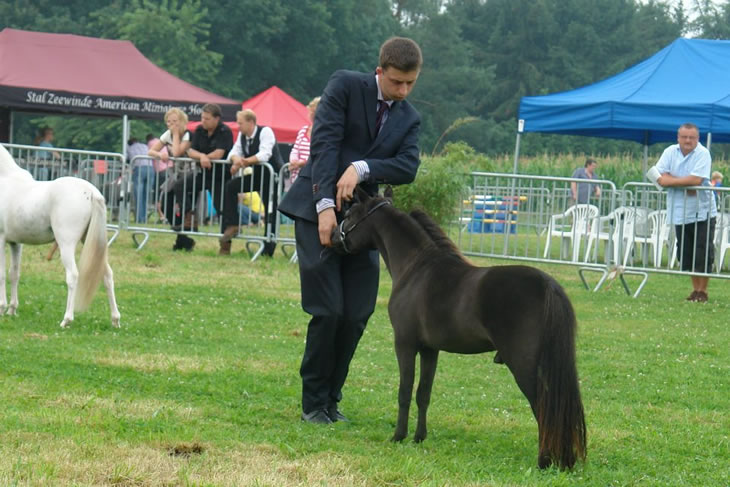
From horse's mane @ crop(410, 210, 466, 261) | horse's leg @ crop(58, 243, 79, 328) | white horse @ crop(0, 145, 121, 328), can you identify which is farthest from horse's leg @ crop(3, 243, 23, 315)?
horse's mane @ crop(410, 210, 466, 261)

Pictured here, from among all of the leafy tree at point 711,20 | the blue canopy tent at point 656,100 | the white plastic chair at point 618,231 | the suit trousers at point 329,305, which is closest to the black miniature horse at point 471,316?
the suit trousers at point 329,305

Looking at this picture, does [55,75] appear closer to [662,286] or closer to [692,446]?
[662,286]

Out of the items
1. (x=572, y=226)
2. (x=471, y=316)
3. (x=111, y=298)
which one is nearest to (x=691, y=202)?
(x=572, y=226)

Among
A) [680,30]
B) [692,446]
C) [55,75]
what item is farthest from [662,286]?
[680,30]

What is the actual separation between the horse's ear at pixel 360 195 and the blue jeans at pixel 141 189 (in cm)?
1072

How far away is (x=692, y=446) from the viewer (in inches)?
236

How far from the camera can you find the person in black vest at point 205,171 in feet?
52.3

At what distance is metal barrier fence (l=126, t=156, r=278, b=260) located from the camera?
51.8ft

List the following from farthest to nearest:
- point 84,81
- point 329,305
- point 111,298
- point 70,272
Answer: point 84,81
point 111,298
point 70,272
point 329,305

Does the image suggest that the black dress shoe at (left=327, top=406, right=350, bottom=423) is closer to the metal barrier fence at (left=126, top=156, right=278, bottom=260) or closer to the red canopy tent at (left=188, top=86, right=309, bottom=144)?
the metal barrier fence at (left=126, top=156, right=278, bottom=260)

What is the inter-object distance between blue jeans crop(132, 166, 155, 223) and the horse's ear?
10.7 metres

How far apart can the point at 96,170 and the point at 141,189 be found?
76cm

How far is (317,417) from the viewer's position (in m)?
6.25

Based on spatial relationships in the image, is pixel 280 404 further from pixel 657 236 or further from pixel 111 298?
pixel 657 236
